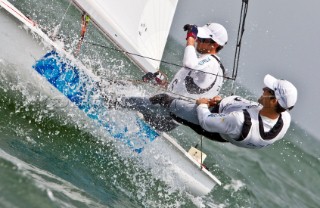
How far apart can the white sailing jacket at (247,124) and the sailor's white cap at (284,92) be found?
0.21 metres

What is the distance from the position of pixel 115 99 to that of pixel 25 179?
1878 mm

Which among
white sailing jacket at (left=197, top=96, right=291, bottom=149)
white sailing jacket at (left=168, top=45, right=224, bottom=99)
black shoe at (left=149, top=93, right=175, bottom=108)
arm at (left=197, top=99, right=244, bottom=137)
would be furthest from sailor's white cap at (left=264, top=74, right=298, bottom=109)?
black shoe at (left=149, top=93, right=175, bottom=108)

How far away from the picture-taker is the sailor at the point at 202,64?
418 centimetres

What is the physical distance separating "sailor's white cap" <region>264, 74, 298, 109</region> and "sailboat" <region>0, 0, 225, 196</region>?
1.66m

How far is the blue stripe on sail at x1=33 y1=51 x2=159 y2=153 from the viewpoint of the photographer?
4383 mm

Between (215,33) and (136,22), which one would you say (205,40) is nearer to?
(215,33)

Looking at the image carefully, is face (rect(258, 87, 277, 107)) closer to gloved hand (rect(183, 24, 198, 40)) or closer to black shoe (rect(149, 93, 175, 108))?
gloved hand (rect(183, 24, 198, 40))

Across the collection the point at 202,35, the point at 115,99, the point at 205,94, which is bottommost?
the point at 115,99

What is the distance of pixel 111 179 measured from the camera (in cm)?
445

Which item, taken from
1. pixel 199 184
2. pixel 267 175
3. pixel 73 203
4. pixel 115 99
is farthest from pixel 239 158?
pixel 73 203

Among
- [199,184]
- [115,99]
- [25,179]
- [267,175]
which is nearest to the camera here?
[25,179]

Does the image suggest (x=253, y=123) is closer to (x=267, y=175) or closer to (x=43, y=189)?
(x=43, y=189)

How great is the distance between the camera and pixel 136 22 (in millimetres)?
5016

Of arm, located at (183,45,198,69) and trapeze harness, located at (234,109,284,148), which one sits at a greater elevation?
arm, located at (183,45,198,69)
